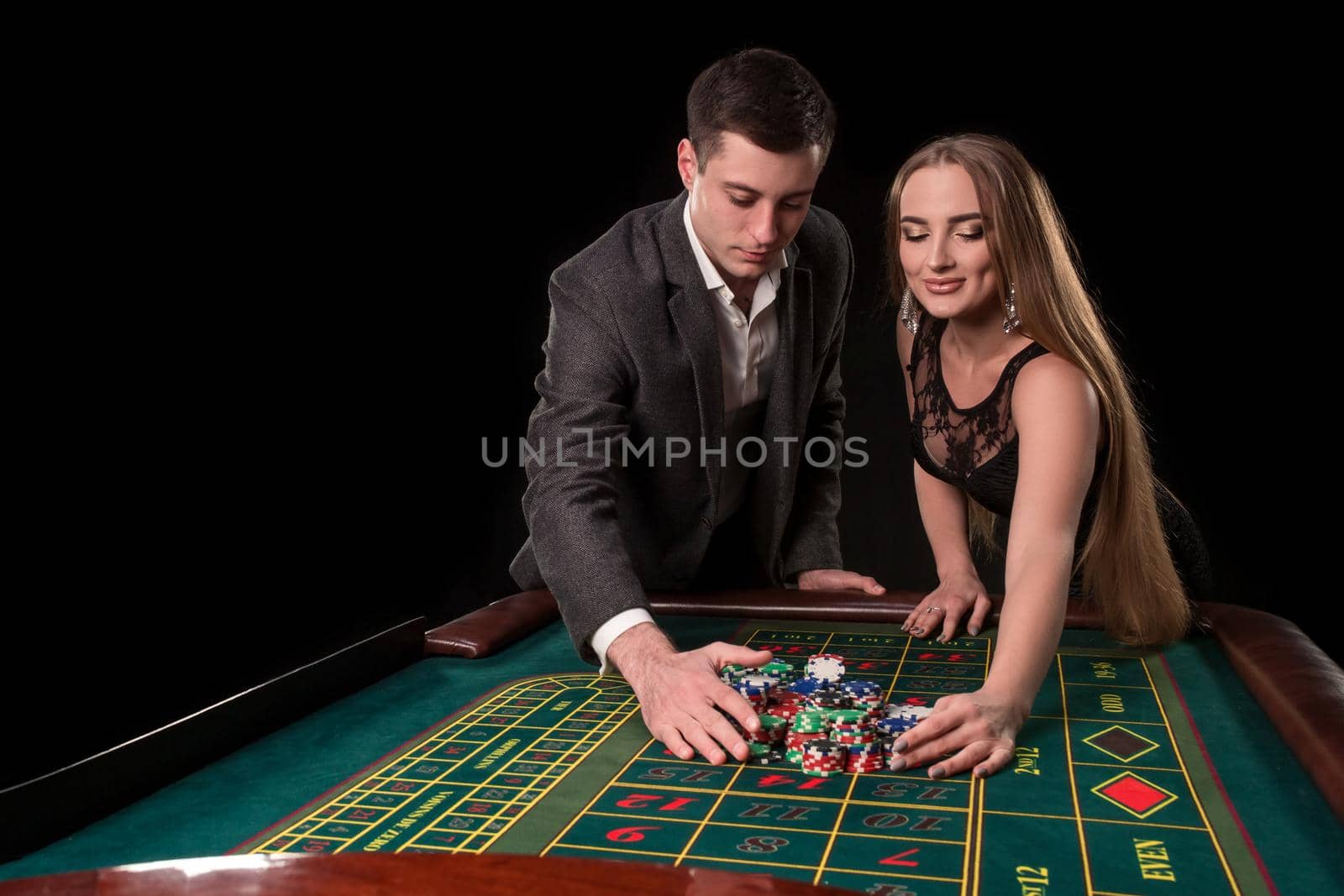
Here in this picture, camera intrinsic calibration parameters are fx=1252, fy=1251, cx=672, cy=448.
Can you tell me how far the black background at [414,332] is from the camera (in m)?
3.79

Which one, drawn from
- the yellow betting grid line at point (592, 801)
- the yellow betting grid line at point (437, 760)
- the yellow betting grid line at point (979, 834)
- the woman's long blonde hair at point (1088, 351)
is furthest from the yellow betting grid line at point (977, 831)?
the woman's long blonde hair at point (1088, 351)

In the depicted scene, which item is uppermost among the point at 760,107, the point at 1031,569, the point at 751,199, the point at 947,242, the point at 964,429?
the point at 760,107

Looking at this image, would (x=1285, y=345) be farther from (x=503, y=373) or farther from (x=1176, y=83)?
(x=503, y=373)

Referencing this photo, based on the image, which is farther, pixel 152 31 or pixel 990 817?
pixel 152 31

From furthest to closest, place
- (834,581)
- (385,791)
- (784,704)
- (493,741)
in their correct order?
1. (834,581)
2. (784,704)
3. (493,741)
4. (385,791)

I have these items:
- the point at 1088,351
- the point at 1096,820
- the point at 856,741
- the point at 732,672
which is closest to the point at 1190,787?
the point at 1096,820

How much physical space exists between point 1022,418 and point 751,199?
0.78 m

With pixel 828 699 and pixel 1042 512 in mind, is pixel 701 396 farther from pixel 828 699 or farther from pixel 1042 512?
pixel 828 699

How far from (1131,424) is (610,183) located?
12.3 feet

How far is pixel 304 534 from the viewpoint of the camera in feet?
15.9

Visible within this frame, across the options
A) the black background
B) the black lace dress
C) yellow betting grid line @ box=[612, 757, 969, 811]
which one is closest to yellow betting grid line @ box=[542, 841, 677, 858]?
yellow betting grid line @ box=[612, 757, 969, 811]

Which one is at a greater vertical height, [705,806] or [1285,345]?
[1285,345]

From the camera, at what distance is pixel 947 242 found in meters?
2.60

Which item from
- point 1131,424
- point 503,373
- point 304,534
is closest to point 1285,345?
point 1131,424
